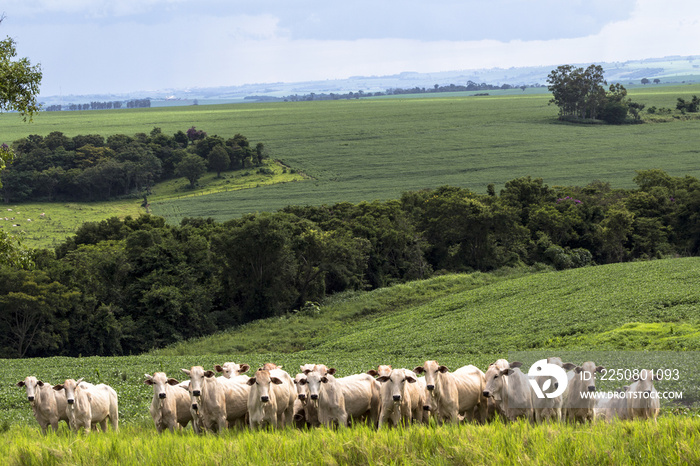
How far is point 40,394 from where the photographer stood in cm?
1675

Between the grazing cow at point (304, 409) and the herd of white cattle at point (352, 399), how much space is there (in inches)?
1.0

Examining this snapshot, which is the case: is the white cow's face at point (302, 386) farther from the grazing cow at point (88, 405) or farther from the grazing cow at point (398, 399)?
the grazing cow at point (88, 405)

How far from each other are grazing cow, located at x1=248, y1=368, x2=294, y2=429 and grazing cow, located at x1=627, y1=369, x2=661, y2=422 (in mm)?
7446

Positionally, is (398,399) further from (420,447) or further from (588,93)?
(588,93)

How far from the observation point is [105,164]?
12444cm

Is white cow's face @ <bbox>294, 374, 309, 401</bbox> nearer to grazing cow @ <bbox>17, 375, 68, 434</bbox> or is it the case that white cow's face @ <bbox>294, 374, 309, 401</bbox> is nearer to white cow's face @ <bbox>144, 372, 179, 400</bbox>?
white cow's face @ <bbox>144, 372, 179, 400</bbox>

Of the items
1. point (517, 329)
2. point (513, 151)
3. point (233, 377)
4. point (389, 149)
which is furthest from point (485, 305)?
point (389, 149)

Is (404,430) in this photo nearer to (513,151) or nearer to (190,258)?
(190,258)

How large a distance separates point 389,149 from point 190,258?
113339 mm

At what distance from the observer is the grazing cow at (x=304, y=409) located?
597 inches

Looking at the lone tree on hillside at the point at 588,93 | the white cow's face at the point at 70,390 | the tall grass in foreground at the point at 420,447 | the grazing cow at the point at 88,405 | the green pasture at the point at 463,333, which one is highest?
the lone tree on hillside at the point at 588,93

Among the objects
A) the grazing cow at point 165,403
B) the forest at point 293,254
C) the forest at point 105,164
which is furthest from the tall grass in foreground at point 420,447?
the forest at point 105,164

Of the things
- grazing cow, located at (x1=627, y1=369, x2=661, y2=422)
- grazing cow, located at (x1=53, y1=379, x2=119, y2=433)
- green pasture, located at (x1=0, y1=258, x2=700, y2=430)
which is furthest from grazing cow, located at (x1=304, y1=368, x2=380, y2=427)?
grazing cow, located at (x1=627, y1=369, x2=661, y2=422)

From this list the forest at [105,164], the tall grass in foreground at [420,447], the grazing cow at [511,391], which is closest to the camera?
the tall grass in foreground at [420,447]
